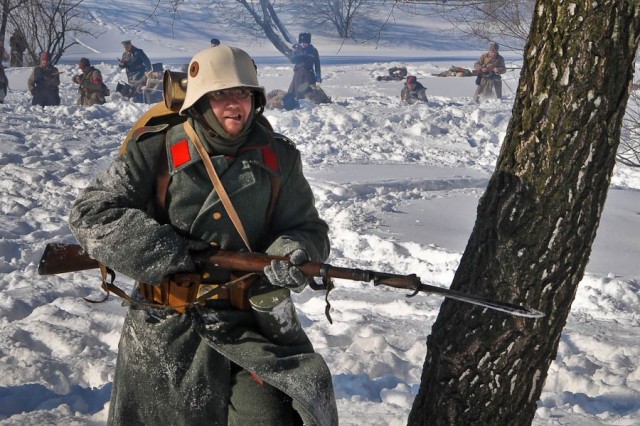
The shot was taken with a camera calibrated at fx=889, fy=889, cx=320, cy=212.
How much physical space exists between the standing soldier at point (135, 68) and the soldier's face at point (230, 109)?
1565 cm

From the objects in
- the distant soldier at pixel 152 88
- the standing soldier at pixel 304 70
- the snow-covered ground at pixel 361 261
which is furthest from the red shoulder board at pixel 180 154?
the standing soldier at pixel 304 70

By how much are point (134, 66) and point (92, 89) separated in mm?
2275

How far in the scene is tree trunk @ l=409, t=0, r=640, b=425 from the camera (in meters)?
2.77

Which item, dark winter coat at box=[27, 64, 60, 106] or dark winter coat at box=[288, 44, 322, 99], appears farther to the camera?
dark winter coat at box=[288, 44, 322, 99]

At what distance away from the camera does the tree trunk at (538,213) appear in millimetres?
2770

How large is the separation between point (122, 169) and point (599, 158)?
5.03 feet

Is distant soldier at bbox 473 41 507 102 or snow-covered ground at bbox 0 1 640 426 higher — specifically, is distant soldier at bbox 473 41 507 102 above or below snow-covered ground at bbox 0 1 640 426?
above

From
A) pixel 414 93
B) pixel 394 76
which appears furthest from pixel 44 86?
pixel 394 76

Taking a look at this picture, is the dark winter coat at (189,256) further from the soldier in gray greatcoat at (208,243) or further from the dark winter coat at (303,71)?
the dark winter coat at (303,71)

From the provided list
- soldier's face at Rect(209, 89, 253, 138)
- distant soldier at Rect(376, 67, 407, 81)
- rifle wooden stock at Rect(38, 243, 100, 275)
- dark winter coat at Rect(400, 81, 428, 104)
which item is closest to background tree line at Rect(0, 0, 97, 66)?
distant soldier at Rect(376, 67, 407, 81)

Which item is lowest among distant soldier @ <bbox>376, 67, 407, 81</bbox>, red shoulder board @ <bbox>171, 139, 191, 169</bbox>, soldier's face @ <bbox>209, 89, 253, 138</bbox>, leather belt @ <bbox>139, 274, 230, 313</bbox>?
distant soldier @ <bbox>376, 67, 407, 81</bbox>

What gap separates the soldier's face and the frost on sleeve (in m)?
0.25

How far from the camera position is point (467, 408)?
3148mm

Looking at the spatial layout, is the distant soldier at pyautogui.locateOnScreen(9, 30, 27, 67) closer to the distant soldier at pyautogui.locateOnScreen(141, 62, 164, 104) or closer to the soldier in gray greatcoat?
the distant soldier at pyautogui.locateOnScreen(141, 62, 164, 104)
